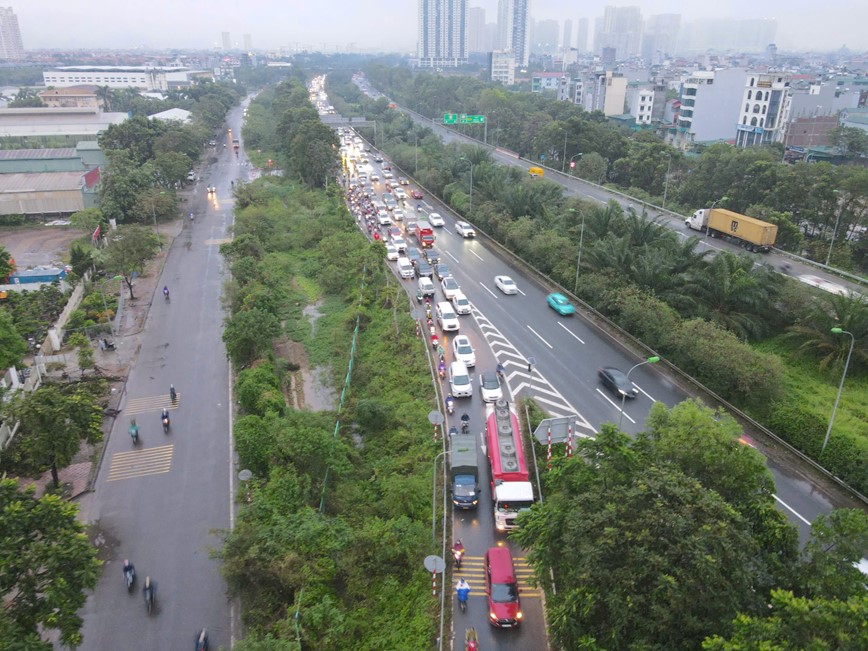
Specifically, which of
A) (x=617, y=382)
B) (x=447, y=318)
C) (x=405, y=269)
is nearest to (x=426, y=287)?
(x=405, y=269)

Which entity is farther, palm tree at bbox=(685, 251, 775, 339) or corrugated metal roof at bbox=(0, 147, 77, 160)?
corrugated metal roof at bbox=(0, 147, 77, 160)

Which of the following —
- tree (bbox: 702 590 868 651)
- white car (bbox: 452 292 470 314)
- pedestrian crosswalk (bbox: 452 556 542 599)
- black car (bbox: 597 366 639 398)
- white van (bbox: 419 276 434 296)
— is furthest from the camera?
white van (bbox: 419 276 434 296)

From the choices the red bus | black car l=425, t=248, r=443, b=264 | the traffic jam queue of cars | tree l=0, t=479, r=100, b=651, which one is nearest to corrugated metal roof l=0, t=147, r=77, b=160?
the traffic jam queue of cars

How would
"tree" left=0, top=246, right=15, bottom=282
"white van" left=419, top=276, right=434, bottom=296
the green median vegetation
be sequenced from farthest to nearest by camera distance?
1. "white van" left=419, top=276, right=434, bottom=296
2. "tree" left=0, top=246, right=15, bottom=282
3. the green median vegetation

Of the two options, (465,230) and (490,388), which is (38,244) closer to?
(465,230)

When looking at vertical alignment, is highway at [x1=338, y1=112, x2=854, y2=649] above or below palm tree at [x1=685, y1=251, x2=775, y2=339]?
below

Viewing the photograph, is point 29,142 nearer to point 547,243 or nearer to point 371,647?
point 547,243

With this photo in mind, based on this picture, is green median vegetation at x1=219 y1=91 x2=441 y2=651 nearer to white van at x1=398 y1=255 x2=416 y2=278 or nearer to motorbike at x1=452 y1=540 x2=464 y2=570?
motorbike at x1=452 y1=540 x2=464 y2=570

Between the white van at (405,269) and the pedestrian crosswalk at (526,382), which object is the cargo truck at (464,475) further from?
the white van at (405,269)
